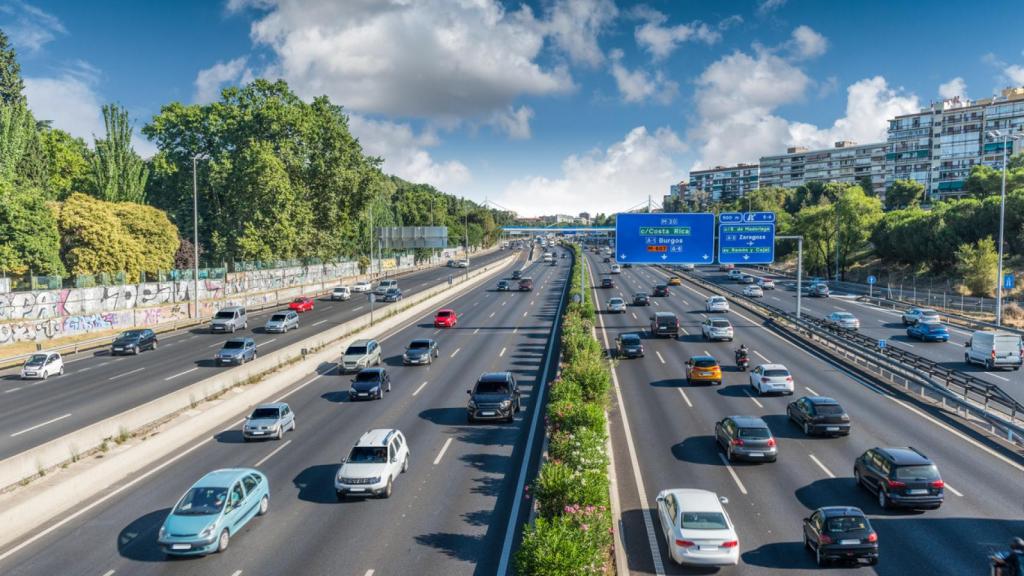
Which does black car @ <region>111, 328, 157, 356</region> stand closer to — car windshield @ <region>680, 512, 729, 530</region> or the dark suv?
the dark suv

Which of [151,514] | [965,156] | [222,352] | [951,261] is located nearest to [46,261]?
[222,352]

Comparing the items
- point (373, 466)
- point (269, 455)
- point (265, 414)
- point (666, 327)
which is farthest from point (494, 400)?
point (666, 327)

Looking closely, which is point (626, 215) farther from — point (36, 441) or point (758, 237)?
point (36, 441)

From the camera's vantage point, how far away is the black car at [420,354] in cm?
4119

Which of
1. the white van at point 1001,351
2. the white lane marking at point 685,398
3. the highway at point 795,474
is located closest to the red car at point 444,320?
the highway at point 795,474

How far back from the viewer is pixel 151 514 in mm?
18688

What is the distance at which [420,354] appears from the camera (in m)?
41.3

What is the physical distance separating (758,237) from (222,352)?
34.7m

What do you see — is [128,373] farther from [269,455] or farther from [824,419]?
[824,419]

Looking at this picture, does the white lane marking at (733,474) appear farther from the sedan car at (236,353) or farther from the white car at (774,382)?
the sedan car at (236,353)

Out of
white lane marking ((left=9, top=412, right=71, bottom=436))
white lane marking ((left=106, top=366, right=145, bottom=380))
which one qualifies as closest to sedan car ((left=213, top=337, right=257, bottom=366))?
white lane marking ((left=106, top=366, right=145, bottom=380))

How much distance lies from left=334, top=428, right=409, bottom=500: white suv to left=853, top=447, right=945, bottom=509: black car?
14.4 meters

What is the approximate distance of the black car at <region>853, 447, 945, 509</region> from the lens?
18000 mm

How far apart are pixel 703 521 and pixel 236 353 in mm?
32008
